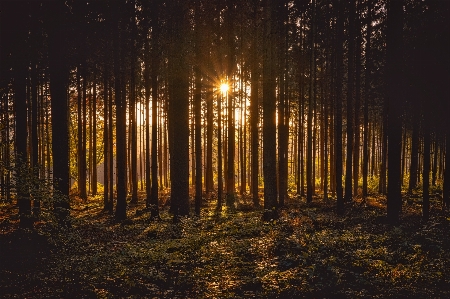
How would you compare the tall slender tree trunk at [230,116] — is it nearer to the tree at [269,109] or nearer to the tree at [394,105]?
the tree at [269,109]

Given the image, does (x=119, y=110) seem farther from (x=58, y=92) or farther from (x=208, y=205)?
(x=208, y=205)

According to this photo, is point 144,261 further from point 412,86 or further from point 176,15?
point 412,86

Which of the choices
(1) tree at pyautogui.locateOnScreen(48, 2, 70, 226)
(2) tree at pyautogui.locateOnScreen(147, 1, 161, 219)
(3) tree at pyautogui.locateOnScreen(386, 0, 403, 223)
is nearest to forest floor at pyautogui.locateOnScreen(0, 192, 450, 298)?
(3) tree at pyautogui.locateOnScreen(386, 0, 403, 223)

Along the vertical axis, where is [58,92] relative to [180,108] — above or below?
above

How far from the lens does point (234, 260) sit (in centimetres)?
870

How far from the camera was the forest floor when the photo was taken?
6766 millimetres

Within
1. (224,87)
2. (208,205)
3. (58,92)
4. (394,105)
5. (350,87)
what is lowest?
(208,205)

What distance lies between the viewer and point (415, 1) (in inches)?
568

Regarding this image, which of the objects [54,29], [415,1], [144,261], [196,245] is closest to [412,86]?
[415,1]

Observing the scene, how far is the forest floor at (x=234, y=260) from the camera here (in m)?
6.77

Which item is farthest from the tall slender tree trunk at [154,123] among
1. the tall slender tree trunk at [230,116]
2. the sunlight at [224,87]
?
the sunlight at [224,87]

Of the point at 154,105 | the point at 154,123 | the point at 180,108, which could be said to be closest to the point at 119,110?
Result: the point at 154,123

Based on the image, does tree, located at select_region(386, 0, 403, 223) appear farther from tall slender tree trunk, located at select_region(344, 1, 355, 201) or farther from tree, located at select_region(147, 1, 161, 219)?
tree, located at select_region(147, 1, 161, 219)

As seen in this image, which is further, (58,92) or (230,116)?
(230,116)
